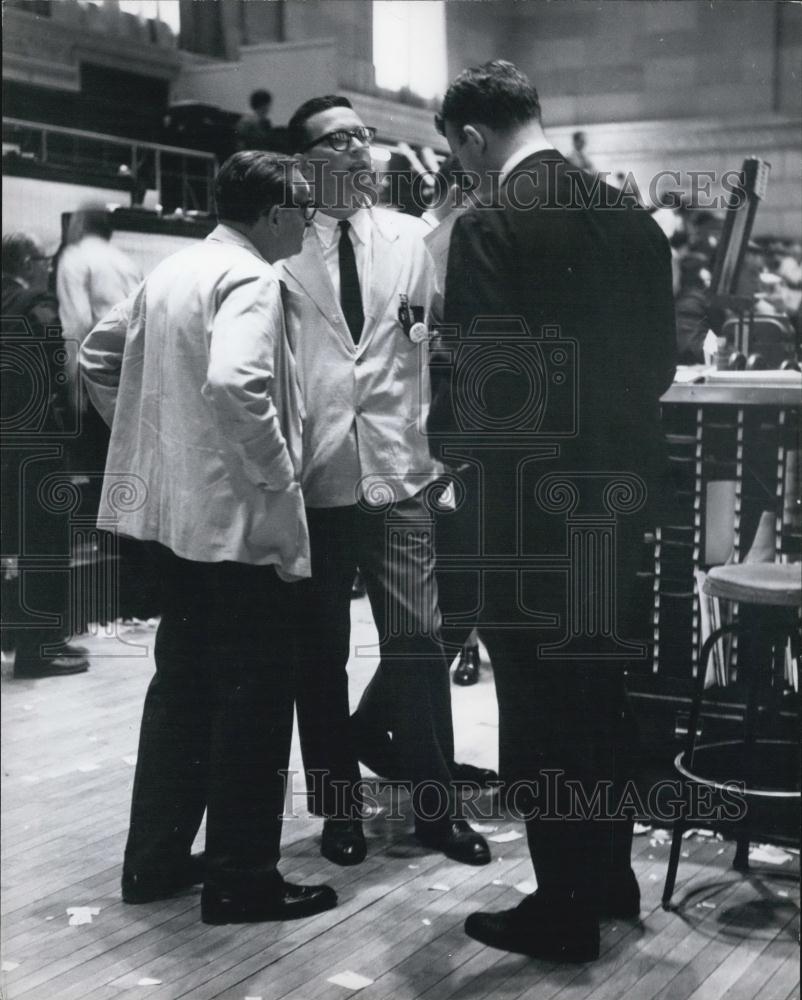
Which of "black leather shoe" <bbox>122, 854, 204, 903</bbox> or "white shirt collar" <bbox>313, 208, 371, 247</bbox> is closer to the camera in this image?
"white shirt collar" <bbox>313, 208, 371, 247</bbox>

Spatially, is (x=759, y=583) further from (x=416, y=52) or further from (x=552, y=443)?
(x=416, y=52)

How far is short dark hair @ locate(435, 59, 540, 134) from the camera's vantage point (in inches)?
98.0

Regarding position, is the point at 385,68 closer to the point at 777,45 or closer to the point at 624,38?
the point at 624,38

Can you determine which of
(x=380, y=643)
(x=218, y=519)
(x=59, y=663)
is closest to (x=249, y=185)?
(x=218, y=519)

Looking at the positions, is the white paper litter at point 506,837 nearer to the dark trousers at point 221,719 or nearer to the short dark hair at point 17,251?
the dark trousers at point 221,719

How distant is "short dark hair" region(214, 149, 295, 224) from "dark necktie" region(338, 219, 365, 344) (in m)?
0.17

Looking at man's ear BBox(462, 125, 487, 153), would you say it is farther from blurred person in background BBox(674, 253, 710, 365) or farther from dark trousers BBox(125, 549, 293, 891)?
dark trousers BBox(125, 549, 293, 891)

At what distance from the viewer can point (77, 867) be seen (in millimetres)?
2994

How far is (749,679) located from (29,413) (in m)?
1.72

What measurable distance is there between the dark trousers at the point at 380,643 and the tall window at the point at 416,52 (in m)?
0.87

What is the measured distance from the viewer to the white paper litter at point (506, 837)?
3.10 meters

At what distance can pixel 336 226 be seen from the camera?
8.93 ft

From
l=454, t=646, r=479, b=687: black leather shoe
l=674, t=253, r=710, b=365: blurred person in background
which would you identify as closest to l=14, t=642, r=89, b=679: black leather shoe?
l=454, t=646, r=479, b=687: black leather shoe

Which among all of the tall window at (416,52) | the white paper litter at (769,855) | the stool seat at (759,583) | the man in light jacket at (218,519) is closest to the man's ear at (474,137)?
the tall window at (416,52)
